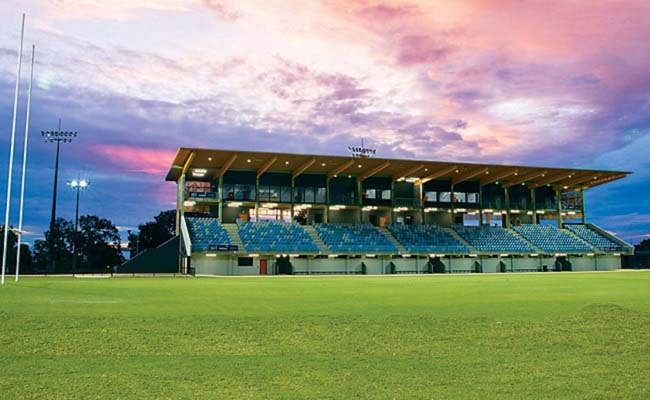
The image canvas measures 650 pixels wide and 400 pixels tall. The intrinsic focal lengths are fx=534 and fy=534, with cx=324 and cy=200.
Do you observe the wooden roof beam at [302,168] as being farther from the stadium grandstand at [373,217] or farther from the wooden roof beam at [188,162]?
the wooden roof beam at [188,162]

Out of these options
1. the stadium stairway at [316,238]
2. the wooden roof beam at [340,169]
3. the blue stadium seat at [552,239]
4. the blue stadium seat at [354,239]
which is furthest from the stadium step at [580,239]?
the stadium stairway at [316,238]

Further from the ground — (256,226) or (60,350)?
(256,226)

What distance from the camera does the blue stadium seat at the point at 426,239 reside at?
58.5 meters

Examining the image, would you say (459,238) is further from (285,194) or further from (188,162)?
(188,162)

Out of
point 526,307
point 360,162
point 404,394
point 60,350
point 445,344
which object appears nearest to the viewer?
point 404,394

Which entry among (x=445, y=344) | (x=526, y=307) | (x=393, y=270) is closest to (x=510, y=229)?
(x=393, y=270)

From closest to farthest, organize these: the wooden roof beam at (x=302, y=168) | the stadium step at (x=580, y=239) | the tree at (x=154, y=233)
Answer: the wooden roof beam at (x=302, y=168), the stadium step at (x=580, y=239), the tree at (x=154, y=233)

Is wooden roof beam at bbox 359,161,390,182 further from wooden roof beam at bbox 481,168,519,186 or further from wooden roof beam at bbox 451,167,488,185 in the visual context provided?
wooden roof beam at bbox 481,168,519,186

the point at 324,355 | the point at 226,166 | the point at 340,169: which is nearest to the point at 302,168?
the point at 340,169

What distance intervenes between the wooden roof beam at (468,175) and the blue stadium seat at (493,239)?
5.80m

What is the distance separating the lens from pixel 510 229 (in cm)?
6781

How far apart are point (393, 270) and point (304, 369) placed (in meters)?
51.4

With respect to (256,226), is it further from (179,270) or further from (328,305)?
(328,305)

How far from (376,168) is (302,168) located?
27.7 ft
